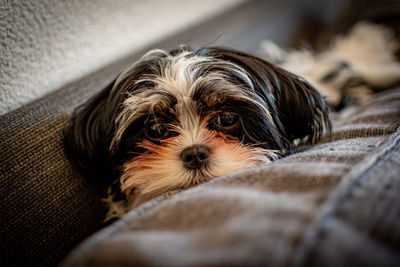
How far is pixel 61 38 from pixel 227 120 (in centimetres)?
94

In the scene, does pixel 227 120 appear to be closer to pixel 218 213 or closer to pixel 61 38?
pixel 218 213

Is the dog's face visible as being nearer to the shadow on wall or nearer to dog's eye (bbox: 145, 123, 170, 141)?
dog's eye (bbox: 145, 123, 170, 141)

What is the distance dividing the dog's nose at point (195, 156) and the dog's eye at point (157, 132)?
155mm

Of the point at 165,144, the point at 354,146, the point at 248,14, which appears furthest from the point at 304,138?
the point at 248,14

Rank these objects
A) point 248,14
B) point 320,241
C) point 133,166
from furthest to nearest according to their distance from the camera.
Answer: point 248,14 → point 133,166 → point 320,241

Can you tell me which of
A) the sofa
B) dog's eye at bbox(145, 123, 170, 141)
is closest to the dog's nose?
dog's eye at bbox(145, 123, 170, 141)

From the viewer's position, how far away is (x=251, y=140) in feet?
3.76

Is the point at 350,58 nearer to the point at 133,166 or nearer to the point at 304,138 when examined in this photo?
the point at 304,138

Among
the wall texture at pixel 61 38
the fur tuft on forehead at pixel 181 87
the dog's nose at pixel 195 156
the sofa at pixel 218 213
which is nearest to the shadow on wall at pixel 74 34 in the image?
the wall texture at pixel 61 38

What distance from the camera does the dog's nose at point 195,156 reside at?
992mm

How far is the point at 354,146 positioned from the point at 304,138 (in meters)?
0.64

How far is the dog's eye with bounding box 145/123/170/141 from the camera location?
1131 millimetres

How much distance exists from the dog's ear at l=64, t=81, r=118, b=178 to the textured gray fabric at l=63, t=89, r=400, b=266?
520 mm

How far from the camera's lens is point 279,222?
0.44m
